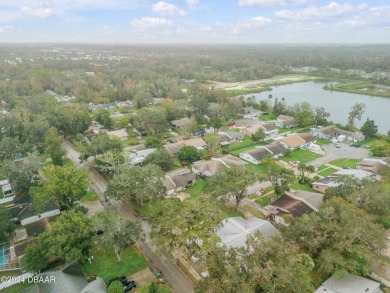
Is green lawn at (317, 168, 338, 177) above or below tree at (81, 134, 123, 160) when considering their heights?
below

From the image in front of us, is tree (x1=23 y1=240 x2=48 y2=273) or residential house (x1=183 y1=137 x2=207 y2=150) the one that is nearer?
tree (x1=23 y1=240 x2=48 y2=273)

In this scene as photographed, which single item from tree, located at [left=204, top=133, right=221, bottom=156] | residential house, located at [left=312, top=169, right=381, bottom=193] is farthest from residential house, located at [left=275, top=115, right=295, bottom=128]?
residential house, located at [left=312, top=169, right=381, bottom=193]

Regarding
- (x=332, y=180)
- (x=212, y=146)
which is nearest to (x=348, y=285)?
(x=332, y=180)

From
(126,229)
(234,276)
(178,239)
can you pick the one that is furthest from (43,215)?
(234,276)

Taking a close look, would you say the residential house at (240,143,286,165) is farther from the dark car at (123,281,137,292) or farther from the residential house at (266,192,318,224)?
the dark car at (123,281,137,292)

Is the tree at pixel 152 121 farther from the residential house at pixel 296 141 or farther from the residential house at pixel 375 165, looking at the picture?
the residential house at pixel 375 165

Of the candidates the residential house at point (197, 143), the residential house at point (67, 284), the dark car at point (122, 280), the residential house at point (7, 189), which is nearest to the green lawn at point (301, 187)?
the residential house at point (197, 143)

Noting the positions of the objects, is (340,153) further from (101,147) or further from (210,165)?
(101,147)
